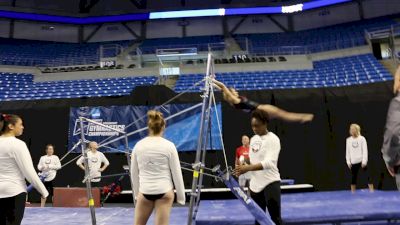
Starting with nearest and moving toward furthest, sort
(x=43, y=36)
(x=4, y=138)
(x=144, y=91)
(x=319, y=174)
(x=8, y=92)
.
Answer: (x=4, y=138) < (x=319, y=174) < (x=144, y=91) < (x=8, y=92) < (x=43, y=36)

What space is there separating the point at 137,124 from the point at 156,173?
22.2ft

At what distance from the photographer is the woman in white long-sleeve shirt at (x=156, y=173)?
111 inches

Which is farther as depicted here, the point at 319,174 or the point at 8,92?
the point at 8,92

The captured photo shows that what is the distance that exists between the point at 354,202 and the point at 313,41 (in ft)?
53.3

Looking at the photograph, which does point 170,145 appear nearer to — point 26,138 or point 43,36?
point 26,138

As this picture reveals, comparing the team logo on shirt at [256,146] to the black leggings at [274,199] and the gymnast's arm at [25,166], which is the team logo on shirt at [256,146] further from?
the gymnast's arm at [25,166]

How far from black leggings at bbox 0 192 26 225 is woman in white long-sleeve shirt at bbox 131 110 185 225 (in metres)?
1.14

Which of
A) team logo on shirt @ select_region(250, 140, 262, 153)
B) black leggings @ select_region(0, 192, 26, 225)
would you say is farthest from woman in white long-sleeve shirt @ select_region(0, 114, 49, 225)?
team logo on shirt @ select_region(250, 140, 262, 153)

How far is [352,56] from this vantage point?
17.3 m

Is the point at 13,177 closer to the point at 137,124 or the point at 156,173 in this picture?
the point at 156,173

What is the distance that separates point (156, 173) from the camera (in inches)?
111

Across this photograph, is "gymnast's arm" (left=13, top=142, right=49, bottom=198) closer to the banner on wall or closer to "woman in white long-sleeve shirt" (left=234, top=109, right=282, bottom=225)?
"woman in white long-sleeve shirt" (left=234, top=109, right=282, bottom=225)

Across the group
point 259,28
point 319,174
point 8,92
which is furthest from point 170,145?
point 259,28

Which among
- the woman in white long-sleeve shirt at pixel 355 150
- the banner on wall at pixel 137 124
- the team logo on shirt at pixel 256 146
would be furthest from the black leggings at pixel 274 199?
the banner on wall at pixel 137 124
